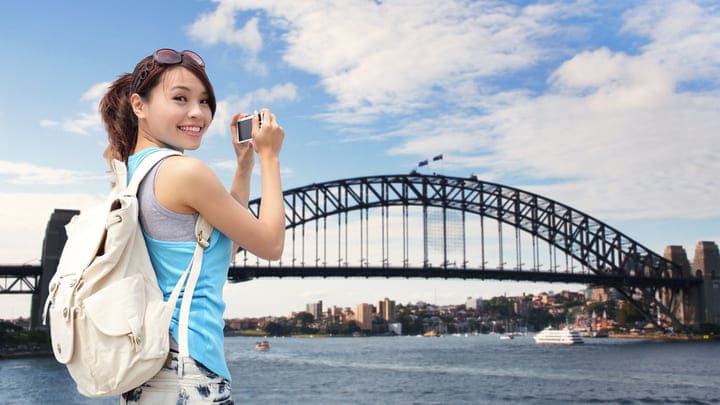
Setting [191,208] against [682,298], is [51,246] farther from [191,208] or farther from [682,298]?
[682,298]

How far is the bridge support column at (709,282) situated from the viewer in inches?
2972

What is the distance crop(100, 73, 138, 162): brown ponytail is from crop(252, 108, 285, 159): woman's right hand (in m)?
0.39

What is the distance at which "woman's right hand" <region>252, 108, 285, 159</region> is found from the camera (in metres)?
2.08

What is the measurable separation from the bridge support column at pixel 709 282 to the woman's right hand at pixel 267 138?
8129 cm

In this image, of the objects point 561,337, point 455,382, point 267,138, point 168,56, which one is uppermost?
point 168,56

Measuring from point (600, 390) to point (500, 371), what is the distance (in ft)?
37.1

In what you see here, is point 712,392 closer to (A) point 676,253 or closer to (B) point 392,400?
(B) point 392,400

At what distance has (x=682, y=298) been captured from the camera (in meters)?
77.2

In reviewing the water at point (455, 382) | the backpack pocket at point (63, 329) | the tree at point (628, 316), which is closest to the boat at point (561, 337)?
the tree at point (628, 316)

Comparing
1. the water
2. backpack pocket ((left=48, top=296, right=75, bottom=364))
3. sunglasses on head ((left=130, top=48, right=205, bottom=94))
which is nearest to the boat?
the water

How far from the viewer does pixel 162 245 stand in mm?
1877

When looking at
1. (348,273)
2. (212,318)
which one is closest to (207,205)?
(212,318)

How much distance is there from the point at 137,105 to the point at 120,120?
163mm

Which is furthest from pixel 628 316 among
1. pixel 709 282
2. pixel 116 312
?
pixel 116 312
